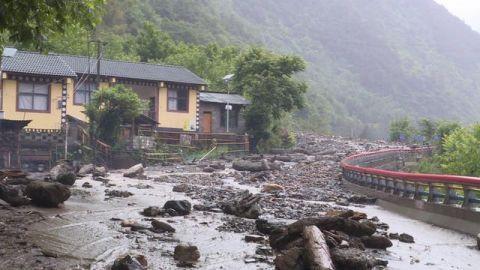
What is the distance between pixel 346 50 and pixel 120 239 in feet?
549

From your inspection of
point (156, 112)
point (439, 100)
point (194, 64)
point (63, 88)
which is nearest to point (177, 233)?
point (63, 88)

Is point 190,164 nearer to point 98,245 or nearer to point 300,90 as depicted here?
point 300,90

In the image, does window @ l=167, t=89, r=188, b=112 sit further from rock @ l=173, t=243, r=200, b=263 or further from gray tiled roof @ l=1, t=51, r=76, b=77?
rock @ l=173, t=243, r=200, b=263

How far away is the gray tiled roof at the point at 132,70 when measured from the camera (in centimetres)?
4334

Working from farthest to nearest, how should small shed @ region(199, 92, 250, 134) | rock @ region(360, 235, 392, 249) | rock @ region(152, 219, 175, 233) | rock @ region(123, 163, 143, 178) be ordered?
1. small shed @ region(199, 92, 250, 134)
2. rock @ region(123, 163, 143, 178)
3. rock @ region(152, 219, 175, 233)
4. rock @ region(360, 235, 392, 249)

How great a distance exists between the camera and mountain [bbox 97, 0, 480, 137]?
104 m

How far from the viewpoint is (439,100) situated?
480ft

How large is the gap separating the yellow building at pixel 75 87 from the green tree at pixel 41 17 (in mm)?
24208

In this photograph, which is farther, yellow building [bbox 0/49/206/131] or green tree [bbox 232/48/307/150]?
green tree [bbox 232/48/307/150]

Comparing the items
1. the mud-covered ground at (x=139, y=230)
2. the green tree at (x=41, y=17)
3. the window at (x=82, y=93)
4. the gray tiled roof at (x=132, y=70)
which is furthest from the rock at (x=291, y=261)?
the gray tiled roof at (x=132, y=70)

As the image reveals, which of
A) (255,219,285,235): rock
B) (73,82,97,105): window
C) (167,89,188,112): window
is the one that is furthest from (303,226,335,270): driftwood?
(167,89,188,112): window

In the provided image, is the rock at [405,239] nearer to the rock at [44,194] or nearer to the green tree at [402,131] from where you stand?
the rock at [44,194]

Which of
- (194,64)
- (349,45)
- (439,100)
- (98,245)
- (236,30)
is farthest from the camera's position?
(349,45)

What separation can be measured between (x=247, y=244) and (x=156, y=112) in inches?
1420
